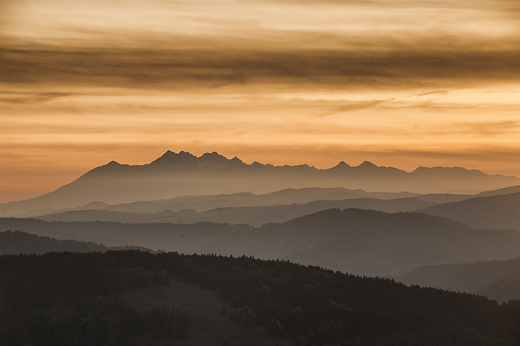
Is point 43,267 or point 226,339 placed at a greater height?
point 43,267

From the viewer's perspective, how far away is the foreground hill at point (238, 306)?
217 ft

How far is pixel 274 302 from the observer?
251 feet

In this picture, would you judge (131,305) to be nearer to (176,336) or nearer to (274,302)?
(176,336)

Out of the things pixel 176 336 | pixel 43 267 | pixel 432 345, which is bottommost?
pixel 432 345

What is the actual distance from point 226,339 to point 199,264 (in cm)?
2796

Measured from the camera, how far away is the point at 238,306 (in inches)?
3031

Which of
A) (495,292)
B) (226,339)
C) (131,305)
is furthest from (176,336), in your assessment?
(495,292)

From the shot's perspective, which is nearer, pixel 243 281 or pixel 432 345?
pixel 432 345

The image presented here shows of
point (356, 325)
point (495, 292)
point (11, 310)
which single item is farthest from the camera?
point (495, 292)

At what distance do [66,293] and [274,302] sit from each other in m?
26.1

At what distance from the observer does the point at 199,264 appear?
9338 cm

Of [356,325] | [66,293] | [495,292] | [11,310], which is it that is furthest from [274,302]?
[495,292]

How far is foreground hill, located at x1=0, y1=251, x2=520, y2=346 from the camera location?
217 feet

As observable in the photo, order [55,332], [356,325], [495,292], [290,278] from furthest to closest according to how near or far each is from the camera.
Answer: [495,292] → [290,278] → [356,325] → [55,332]
